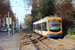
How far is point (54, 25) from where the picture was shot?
706 inches

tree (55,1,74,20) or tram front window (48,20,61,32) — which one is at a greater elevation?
tree (55,1,74,20)

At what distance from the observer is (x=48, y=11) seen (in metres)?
40.2

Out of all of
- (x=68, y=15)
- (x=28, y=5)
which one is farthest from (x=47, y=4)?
(x=68, y=15)

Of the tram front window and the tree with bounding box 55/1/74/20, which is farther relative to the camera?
the tree with bounding box 55/1/74/20

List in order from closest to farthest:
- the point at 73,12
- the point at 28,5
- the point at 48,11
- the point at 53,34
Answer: the point at 53,34 < the point at 73,12 < the point at 28,5 < the point at 48,11

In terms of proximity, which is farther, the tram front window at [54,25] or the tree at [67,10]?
the tree at [67,10]

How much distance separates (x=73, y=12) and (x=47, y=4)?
1670 centimetres

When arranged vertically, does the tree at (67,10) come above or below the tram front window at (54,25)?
above

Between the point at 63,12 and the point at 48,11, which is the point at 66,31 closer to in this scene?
the point at 63,12

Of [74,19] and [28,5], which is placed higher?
[28,5]

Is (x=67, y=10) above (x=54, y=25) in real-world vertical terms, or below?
above

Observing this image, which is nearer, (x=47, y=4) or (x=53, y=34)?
(x=53, y=34)

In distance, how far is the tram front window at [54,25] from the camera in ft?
58.4

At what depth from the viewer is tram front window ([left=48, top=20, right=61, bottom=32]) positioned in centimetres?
1780
